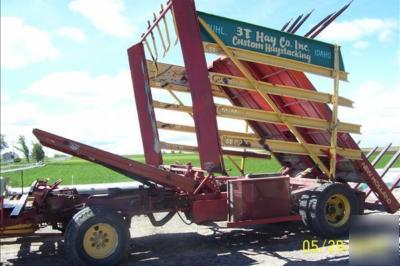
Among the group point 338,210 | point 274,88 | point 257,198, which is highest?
point 274,88

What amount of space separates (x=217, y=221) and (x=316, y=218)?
1572 mm

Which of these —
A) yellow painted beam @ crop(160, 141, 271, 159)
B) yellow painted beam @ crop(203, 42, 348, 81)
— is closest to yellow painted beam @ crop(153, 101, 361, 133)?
yellow painted beam @ crop(203, 42, 348, 81)

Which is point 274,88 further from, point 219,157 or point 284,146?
point 219,157

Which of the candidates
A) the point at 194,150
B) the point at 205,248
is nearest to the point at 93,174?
the point at 194,150

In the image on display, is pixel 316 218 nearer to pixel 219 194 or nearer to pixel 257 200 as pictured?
pixel 257 200

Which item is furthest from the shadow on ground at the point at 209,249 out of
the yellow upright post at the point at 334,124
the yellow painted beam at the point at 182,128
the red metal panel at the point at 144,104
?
the yellow painted beam at the point at 182,128

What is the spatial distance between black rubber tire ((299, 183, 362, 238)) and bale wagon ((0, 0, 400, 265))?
0.05ft

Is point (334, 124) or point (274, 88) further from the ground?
point (274, 88)

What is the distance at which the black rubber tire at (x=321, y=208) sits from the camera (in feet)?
22.5

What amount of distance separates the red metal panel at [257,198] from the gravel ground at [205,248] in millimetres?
521

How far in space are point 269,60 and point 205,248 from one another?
3132 millimetres

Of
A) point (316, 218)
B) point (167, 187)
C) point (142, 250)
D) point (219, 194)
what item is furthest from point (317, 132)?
point (142, 250)

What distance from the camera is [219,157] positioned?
654cm

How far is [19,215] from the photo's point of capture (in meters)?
5.76
